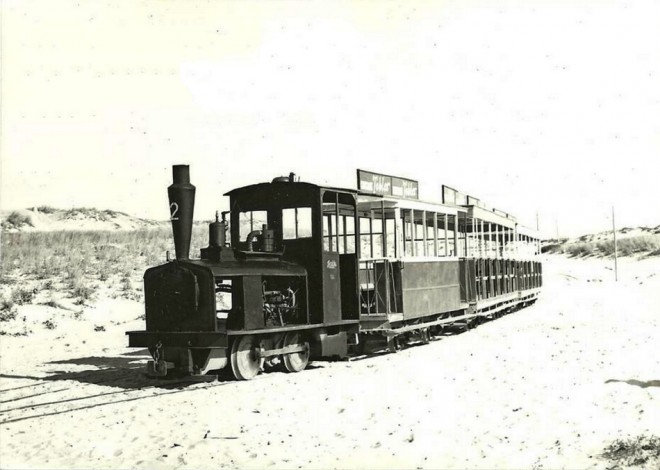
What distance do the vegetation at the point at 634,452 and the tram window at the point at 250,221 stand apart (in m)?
7.04

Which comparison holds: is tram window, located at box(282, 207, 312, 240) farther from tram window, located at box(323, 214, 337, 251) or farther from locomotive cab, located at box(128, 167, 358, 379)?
tram window, located at box(323, 214, 337, 251)

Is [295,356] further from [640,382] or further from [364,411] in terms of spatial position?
[640,382]

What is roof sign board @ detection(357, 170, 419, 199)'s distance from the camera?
13250 mm

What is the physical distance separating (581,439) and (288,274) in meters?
5.57

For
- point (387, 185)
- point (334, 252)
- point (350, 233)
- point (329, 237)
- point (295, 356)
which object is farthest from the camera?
point (387, 185)

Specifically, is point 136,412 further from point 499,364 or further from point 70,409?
point 499,364

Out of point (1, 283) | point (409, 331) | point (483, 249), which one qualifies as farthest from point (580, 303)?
point (1, 283)

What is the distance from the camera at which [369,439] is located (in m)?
7.51

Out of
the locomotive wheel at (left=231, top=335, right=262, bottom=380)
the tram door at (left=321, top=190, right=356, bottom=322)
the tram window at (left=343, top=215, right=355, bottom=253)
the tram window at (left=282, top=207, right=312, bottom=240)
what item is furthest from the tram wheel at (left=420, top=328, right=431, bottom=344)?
the locomotive wheel at (left=231, top=335, right=262, bottom=380)

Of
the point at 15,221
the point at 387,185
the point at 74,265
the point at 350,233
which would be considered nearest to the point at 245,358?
the point at 350,233

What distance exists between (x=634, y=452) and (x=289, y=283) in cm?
667

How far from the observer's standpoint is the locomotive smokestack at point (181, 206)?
1052cm

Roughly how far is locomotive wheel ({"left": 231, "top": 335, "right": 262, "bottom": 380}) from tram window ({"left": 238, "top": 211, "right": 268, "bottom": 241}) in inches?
79.9

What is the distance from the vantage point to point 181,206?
10594 mm
